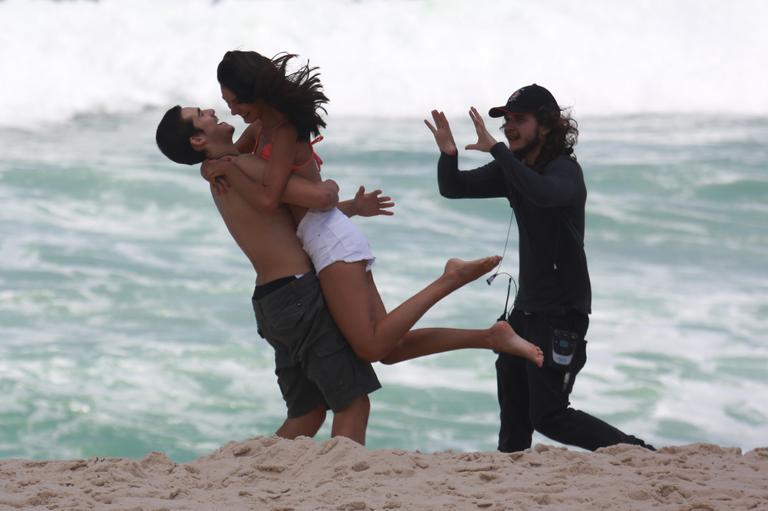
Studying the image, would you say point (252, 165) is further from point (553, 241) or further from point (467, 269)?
point (553, 241)

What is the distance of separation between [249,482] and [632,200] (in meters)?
12.3

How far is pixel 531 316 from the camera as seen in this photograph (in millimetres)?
4969

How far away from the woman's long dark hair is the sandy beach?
1.20 metres

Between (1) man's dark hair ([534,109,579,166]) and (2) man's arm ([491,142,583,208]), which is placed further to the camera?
(1) man's dark hair ([534,109,579,166])

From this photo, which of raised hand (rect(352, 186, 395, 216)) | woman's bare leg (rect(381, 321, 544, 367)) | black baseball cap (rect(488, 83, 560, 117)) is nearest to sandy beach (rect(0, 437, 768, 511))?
woman's bare leg (rect(381, 321, 544, 367))

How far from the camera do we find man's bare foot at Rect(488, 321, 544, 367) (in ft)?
15.2

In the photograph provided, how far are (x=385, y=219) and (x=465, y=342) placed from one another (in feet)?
34.1

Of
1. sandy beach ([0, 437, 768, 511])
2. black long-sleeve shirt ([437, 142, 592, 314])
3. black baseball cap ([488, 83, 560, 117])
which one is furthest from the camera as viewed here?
black baseball cap ([488, 83, 560, 117])

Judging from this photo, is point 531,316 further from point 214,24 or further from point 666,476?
point 214,24

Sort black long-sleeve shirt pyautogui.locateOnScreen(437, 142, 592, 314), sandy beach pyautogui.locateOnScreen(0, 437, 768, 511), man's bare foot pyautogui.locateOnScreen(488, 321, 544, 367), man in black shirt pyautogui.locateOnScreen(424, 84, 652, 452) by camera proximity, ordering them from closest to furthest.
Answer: sandy beach pyautogui.locateOnScreen(0, 437, 768, 511)
man's bare foot pyautogui.locateOnScreen(488, 321, 544, 367)
black long-sleeve shirt pyautogui.locateOnScreen(437, 142, 592, 314)
man in black shirt pyautogui.locateOnScreen(424, 84, 652, 452)

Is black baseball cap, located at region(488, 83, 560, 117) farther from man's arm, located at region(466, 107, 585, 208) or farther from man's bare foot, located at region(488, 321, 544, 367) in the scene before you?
man's bare foot, located at region(488, 321, 544, 367)

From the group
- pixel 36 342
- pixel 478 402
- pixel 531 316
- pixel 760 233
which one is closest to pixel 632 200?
pixel 760 233

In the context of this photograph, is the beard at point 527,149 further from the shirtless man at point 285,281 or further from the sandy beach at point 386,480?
the sandy beach at point 386,480

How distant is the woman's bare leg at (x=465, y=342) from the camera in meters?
4.66
